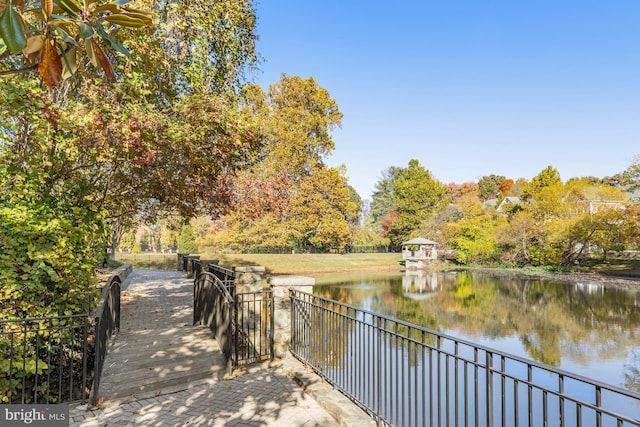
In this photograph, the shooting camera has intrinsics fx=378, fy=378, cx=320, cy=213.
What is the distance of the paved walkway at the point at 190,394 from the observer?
4043 millimetres

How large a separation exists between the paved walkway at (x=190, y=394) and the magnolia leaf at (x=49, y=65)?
145 inches

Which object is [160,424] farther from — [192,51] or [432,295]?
[432,295]

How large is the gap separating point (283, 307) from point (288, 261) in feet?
83.0

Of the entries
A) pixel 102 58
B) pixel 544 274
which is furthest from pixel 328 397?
pixel 544 274

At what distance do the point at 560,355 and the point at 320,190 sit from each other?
2182cm

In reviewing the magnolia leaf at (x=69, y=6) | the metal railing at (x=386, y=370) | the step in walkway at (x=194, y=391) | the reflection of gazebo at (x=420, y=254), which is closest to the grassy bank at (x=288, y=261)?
the reflection of gazebo at (x=420, y=254)

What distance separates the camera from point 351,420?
151 inches

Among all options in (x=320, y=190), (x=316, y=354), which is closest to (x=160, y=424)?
(x=316, y=354)

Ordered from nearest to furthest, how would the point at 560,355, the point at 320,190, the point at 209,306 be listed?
the point at 209,306 < the point at 560,355 < the point at 320,190

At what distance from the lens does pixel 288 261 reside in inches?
1223

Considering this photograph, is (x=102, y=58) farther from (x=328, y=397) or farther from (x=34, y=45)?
(x=328, y=397)

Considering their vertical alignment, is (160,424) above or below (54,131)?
below

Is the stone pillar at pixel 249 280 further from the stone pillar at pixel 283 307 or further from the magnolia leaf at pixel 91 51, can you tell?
the magnolia leaf at pixel 91 51

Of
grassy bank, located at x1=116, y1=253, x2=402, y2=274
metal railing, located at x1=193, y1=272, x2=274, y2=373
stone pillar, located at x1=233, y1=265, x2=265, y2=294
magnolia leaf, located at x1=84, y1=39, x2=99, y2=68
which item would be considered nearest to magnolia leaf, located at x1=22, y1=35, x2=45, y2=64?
magnolia leaf, located at x1=84, y1=39, x2=99, y2=68
